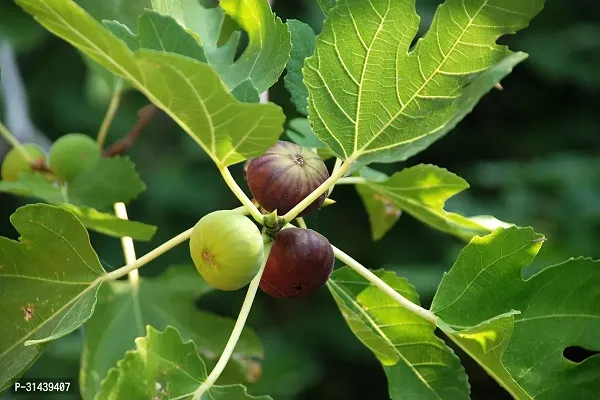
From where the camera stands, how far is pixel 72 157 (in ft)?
6.16

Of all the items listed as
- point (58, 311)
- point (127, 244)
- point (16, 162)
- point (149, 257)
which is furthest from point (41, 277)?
point (16, 162)

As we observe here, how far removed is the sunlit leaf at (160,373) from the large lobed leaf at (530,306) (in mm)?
382

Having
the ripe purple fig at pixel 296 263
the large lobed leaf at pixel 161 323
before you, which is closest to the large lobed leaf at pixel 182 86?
the ripe purple fig at pixel 296 263

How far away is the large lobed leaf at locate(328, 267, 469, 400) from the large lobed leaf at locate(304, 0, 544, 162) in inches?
11.9

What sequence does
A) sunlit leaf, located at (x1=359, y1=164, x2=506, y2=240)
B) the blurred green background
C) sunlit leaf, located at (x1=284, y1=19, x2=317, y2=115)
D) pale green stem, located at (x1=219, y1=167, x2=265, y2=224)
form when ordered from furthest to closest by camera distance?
A: the blurred green background, sunlit leaf, located at (x1=359, y1=164, x2=506, y2=240), sunlit leaf, located at (x1=284, y1=19, x2=317, y2=115), pale green stem, located at (x1=219, y1=167, x2=265, y2=224)

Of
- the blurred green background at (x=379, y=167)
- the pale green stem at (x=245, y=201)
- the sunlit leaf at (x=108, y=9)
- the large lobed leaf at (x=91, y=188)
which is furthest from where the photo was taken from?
the blurred green background at (x=379, y=167)

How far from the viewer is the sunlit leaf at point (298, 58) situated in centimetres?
134

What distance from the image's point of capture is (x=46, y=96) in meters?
4.29

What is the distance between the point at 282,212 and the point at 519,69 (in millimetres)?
3630

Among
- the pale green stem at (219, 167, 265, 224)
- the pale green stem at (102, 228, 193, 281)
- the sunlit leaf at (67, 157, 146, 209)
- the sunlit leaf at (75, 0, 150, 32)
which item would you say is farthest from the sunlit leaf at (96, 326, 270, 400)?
the sunlit leaf at (75, 0, 150, 32)

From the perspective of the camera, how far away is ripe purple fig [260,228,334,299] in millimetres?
1213

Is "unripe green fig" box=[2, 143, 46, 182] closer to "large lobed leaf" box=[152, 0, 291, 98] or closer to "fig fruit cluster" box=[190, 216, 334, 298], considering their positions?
"large lobed leaf" box=[152, 0, 291, 98]

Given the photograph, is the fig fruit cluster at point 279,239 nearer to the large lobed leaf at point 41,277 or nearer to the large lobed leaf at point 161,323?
the large lobed leaf at point 41,277

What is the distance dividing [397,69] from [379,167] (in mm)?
2708
